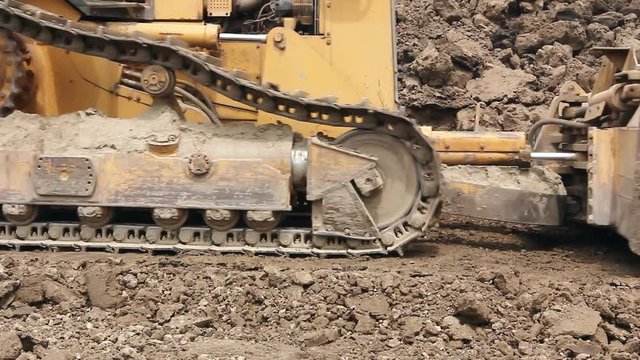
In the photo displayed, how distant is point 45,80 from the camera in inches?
260

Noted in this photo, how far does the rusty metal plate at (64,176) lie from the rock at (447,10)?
7767mm

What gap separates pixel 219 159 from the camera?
5.85 metres

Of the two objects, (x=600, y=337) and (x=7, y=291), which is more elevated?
(x=7, y=291)

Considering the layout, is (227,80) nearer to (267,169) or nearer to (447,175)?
(267,169)

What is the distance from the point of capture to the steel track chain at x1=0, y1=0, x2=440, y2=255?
5.86 meters

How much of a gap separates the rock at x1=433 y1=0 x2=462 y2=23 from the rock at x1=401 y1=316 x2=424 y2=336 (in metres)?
8.31

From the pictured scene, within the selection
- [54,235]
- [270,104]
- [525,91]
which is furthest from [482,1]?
[54,235]

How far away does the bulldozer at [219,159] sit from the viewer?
583 cm

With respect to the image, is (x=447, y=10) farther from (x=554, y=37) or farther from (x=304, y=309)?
(x=304, y=309)

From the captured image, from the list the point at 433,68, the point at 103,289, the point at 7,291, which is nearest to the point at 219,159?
the point at 103,289

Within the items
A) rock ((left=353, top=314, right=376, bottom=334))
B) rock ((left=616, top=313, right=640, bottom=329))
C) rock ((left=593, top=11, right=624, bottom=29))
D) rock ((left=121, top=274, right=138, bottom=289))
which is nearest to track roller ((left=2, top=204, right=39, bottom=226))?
rock ((left=121, top=274, right=138, bottom=289))

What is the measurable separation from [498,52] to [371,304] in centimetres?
806

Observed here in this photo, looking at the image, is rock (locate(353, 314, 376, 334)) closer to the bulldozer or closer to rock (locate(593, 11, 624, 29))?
the bulldozer

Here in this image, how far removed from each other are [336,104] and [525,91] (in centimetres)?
635
